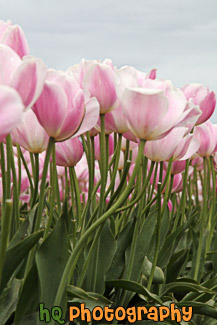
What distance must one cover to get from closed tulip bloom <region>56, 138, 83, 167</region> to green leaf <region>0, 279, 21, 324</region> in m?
0.20

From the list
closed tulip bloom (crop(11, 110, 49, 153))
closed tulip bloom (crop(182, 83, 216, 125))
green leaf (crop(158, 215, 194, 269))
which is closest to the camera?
closed tulip bloom (crop(11, 110, 49, 153))

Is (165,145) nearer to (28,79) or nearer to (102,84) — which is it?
(102,84)

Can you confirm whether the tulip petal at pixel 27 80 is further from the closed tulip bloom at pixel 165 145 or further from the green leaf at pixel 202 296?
the green leaf at pixel 202 296

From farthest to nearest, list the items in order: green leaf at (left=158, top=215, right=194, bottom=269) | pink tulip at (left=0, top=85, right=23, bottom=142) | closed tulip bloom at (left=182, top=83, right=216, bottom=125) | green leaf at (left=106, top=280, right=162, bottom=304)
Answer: green leaf at (left=158, top=215, right=194, bottom=269), closed tulip bloom at (left=182, top=83, right=216, bottom=125), green leaf at (left=106, top=280, right=162, bottom=304), pink tulip at (left=0, top=85, right=23, bottom=142)

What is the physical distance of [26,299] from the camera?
2.08 ft

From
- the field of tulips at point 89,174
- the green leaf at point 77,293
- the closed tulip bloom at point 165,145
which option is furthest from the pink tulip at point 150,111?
the green leaf at point 77,293

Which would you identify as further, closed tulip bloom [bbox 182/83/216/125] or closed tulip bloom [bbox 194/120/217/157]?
closed tulip bloom [bbox 194/120/217/157]

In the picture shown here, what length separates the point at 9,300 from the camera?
675 millimetres

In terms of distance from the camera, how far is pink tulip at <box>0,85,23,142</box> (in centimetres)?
34

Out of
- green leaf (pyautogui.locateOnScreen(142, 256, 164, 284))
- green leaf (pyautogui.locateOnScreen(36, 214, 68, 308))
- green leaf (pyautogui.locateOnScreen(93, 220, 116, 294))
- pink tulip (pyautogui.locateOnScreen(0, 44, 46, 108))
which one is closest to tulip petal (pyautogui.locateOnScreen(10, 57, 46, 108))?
pink tulip (pyautogui.locateOnScreen(0, 44, 46, 108))

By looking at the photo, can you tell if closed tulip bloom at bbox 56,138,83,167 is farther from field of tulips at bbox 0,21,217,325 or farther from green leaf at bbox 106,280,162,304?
green leaf at bbox 106,280,162,304

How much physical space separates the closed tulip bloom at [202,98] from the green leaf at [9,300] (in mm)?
435

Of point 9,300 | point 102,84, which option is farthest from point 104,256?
point 102,84

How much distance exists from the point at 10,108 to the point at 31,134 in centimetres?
32
